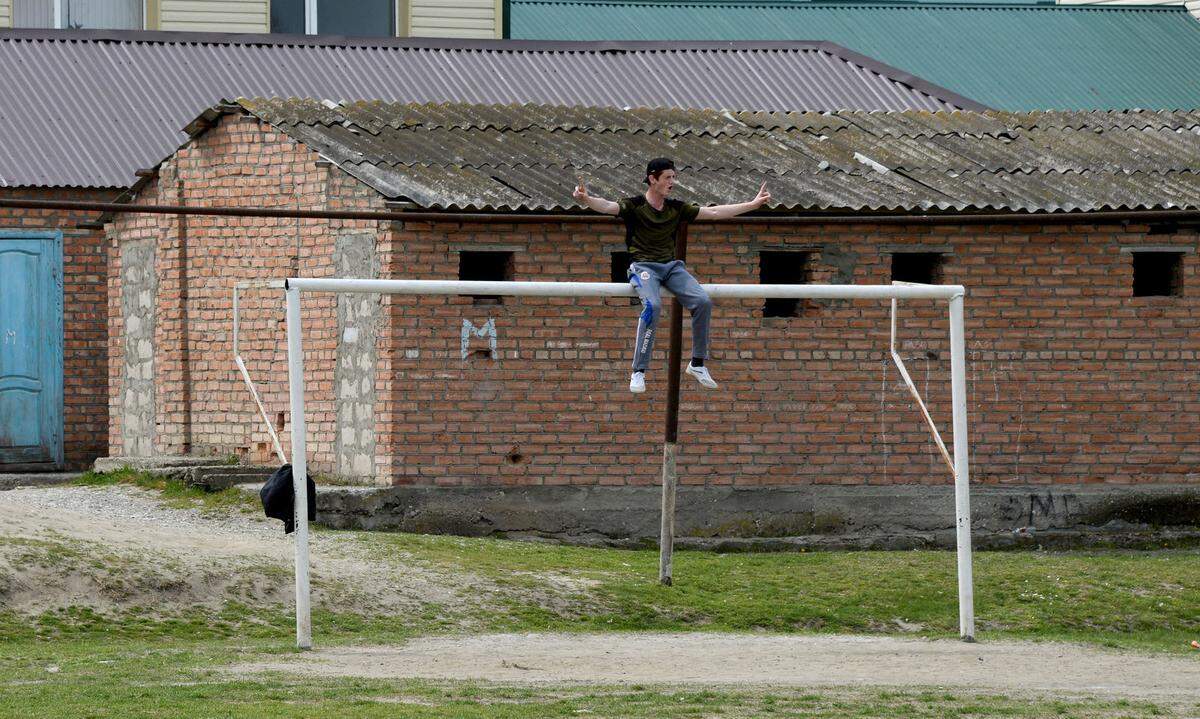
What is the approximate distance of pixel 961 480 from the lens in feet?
41.2

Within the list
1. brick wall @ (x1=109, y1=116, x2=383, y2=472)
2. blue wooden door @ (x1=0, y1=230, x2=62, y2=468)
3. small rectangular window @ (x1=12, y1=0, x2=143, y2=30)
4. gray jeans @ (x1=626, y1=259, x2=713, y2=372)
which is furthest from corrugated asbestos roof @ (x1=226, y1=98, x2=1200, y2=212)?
small rectangular window @ (x1=12, y1=0, x2=143, y2=30)

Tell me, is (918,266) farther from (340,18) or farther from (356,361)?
(340,18)

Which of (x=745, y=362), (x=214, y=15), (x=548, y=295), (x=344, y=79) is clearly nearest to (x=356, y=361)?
(x=745, y=362)

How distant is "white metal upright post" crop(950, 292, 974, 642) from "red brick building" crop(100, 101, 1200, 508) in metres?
2.57

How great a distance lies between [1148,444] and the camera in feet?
55.0

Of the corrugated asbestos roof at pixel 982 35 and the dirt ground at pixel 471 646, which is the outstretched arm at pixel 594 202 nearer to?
the dirt ground at pixel 471 646

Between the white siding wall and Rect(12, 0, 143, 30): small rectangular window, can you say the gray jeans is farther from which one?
Rect(12, 0, 143, 30): small rectangular window

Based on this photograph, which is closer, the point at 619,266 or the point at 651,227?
the point at 651,227

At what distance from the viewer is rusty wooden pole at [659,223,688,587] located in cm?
1352

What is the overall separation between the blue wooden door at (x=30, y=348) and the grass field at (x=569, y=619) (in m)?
3.69

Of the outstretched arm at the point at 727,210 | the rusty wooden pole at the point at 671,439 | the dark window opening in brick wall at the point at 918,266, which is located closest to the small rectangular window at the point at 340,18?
the dark window opening in brick wall at the point at 918,266

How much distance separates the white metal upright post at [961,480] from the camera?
12406mm

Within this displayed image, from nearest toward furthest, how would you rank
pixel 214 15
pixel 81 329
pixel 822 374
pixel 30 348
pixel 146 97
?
pixel 822 374 → pixel 30 348 → pixel 81 329 → pixel 146 97 → pixel 214 15

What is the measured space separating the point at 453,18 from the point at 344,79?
2898 mm
